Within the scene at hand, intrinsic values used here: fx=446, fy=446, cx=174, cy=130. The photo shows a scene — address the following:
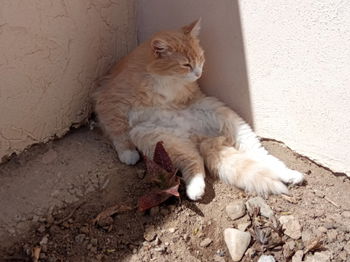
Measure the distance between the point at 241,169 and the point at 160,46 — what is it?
0.83m

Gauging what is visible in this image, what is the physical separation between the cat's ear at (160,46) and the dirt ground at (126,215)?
2.20 ft

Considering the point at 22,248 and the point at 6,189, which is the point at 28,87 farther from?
the point at 22,248

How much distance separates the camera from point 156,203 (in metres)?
2.37

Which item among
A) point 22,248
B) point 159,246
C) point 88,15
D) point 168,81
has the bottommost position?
point 159,246

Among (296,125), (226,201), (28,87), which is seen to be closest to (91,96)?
(28,87)

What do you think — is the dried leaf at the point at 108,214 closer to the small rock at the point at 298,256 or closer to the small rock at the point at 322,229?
the small rock at the point at 298,256

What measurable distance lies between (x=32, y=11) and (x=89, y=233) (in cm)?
121

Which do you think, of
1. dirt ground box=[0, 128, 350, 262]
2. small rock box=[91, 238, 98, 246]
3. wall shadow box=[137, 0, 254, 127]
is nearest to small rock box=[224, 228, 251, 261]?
dirt ground box=[0, 128, 350, 262]

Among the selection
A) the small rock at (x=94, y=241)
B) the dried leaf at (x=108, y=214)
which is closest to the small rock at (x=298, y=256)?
the dried leaf at (x=108, y=214)

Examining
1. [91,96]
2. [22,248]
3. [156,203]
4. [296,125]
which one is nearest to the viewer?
[22,248]

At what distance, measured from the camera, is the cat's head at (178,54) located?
2.55 meters

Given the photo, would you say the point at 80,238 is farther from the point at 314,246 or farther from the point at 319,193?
the point at 319,193

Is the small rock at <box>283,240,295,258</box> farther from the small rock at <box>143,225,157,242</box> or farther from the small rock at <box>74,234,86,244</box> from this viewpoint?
the small rock at <box>74,234,86,244</box>

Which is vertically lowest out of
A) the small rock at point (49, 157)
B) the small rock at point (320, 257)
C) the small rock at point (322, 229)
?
the small rock at point (320, 257)
